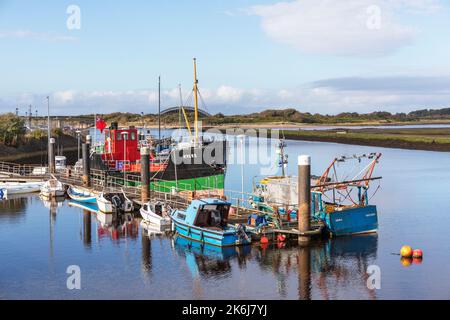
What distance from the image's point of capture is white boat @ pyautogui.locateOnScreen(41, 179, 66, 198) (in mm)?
58125

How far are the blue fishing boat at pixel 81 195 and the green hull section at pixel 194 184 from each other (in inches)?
211

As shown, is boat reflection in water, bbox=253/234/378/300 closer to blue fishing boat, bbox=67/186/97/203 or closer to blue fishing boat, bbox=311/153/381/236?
blue fishing boat, bbox=311/153/381/236

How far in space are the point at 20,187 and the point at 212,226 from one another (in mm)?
31578

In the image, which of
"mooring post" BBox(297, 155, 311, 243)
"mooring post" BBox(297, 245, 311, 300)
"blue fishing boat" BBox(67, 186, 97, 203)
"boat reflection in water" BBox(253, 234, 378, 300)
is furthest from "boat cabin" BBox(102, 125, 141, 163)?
"mooring post" BBox(297, 245, 311, 300)

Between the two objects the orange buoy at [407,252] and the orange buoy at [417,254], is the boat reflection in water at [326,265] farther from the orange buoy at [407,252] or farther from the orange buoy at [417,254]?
the orange buoy at [417,254]

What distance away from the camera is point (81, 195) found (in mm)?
53812

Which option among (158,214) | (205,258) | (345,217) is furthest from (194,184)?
(205,258)

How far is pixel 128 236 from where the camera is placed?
39938mm

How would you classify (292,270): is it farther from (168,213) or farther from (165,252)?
(168,213)

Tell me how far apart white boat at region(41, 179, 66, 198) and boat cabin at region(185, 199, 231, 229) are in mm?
25621

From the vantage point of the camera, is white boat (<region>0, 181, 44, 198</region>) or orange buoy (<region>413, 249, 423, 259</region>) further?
white boat (<region>0, 181, 44, 198</region>)

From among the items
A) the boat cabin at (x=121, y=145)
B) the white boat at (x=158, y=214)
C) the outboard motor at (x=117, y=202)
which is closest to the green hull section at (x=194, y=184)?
the outboard motor at (x=117, y=202)
